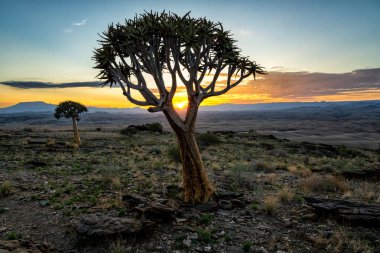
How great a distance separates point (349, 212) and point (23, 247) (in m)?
8.14

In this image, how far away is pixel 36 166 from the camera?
14.9 metres

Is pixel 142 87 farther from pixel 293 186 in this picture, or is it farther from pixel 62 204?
pixel 293 186

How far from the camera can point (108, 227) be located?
6.21 metres

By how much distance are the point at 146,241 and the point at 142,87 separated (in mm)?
4989

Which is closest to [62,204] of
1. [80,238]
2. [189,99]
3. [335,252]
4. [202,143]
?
[80,238]

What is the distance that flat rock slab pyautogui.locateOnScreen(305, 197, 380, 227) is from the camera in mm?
7070

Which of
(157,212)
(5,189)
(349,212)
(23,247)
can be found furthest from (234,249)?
(5,189)

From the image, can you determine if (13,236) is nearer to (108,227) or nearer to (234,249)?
(108,227)

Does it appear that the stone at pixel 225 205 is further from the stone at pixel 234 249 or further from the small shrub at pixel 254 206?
the stone at pixel 234 249

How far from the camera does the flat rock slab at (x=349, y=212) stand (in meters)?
7.07

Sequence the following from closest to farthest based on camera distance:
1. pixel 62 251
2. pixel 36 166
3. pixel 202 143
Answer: pixel 62 251, pixel 36 166, pixel 202 143

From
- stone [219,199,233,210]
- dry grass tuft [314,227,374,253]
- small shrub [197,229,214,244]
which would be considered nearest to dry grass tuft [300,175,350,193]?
stone [219,199,233,210]

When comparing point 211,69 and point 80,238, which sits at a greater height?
point 211,69

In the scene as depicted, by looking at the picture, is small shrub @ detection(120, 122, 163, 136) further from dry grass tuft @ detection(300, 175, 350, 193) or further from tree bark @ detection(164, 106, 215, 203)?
tree bark @ detection(164, 106, 215, 203)
